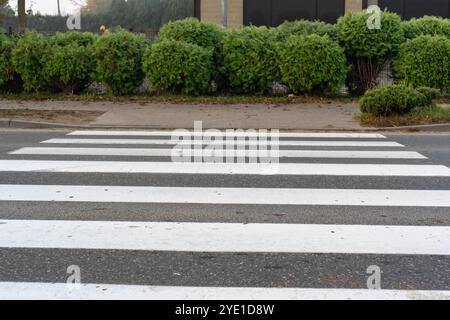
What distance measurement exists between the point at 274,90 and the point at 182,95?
2.45 m

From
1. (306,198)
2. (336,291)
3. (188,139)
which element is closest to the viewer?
(336,291)

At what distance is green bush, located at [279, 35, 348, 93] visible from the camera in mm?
16625

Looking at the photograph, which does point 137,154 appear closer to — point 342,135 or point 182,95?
point 342,135

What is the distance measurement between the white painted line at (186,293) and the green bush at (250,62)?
41.0ft

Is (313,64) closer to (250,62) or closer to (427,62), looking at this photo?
(250,62)

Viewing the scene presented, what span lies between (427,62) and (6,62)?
1044 cm

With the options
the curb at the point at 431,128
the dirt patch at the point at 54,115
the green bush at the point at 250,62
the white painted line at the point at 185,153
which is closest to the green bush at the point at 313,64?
the green bush at the point at 250,62

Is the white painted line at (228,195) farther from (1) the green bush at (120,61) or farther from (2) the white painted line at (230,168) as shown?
(1) the green bush at (120,61)

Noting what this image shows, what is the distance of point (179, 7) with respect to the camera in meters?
32.8

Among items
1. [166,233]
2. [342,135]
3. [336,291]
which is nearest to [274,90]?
[342,135]

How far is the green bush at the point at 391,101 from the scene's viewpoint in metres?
13.8

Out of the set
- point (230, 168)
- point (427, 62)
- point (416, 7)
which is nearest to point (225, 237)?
point (230, 168)

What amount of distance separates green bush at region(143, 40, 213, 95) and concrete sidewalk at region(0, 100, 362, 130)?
3.36 ft

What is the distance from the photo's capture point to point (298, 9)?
1227 inches
